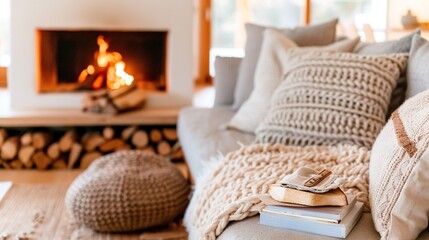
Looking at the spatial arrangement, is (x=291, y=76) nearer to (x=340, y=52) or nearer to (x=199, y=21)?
(x=340, y=52)

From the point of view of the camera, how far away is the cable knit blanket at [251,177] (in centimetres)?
179

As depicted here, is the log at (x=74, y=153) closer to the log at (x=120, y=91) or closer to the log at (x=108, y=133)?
the log at (x=108, y=133)

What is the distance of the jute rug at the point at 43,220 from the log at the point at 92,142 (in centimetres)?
52

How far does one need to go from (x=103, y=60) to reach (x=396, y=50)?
247 cm

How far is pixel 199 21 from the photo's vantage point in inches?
271

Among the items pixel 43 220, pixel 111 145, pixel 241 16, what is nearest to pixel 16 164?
pixel 111 145

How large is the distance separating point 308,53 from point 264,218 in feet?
4.06

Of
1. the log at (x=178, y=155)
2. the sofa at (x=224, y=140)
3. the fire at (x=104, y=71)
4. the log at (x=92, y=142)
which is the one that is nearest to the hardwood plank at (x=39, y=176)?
the log at (x=92, y=142)

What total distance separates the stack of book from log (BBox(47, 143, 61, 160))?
2.72m

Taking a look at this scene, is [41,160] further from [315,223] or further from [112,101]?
[315,223]

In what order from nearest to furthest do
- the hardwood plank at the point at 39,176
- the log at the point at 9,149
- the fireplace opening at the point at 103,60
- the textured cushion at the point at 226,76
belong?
1. the textured cushion at the point at 226,76
2. the hardwood plank at the point at 39,176
3. the log at the point at 9,149
4. the fireplace opening at the point at 103,60

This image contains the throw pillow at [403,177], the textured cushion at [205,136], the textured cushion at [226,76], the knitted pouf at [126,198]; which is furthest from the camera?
the textured cushion at [226,76]

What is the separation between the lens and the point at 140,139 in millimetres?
4246

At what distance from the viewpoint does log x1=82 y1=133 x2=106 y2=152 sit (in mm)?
4211
